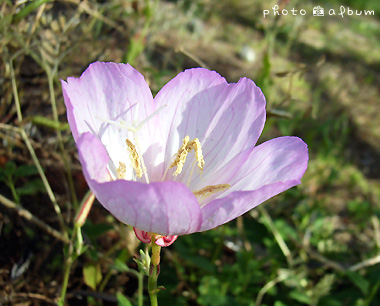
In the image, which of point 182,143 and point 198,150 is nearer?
point 198,150

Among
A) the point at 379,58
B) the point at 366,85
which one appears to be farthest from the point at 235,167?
the point at 379,58

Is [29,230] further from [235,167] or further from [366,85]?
[366,85]

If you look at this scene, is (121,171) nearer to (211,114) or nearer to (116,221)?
(211,114)

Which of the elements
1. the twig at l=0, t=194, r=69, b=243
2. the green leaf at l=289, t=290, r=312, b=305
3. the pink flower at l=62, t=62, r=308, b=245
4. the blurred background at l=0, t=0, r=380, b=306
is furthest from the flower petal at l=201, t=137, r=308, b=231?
the green leaf at l=289, t=290, r=312, b=305

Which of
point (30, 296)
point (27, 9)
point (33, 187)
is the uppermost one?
point (27, 9)

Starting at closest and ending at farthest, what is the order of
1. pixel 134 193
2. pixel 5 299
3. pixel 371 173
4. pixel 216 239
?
pixel 134 193, pixel 5 299, pixel 216 239, pixel 371 173

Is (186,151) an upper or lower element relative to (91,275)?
upper

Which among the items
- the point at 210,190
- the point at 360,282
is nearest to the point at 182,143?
the point at 210,190
